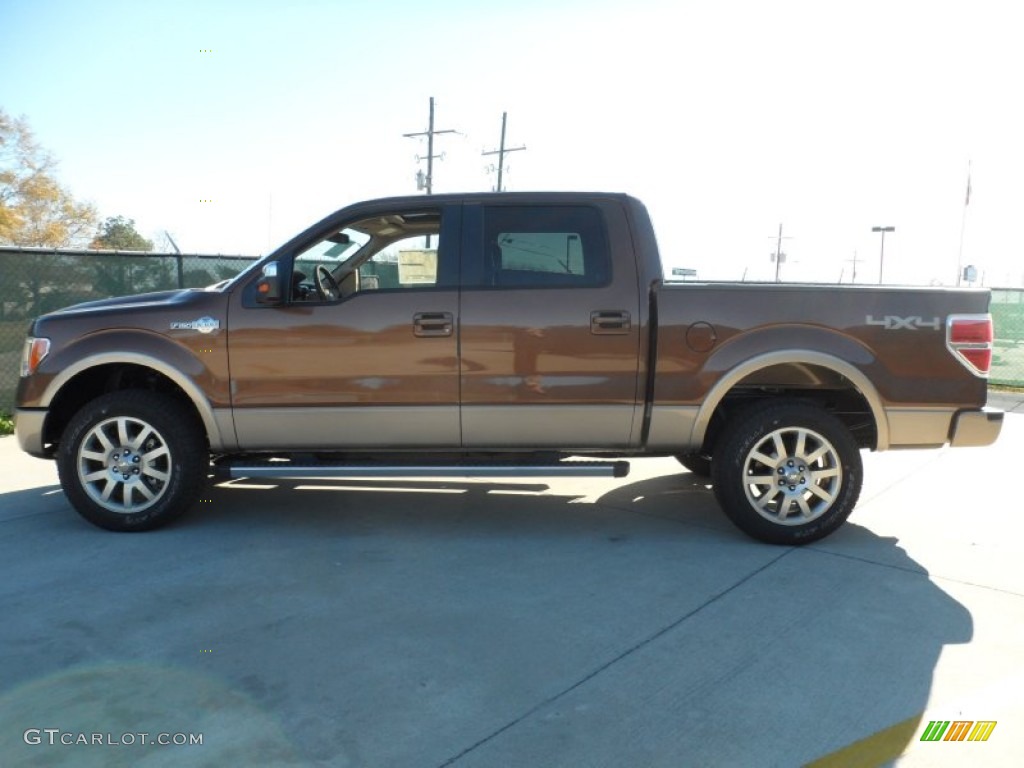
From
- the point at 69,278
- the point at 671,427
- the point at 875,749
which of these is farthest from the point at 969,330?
the point at 69,278

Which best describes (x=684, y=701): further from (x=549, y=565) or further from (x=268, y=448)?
(x=268, y=448)

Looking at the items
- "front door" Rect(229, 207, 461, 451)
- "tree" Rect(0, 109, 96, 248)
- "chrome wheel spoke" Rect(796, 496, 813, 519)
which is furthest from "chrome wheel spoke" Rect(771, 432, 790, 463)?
"tree" Rect(0, 109, 96, 248)

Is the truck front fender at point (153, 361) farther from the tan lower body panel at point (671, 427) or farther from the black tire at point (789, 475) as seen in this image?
the black tire at point (789, 475)

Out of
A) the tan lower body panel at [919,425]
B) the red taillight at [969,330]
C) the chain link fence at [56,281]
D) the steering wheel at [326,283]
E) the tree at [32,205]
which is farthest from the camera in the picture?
the tree at [32,205]

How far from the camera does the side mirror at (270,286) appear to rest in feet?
15.5

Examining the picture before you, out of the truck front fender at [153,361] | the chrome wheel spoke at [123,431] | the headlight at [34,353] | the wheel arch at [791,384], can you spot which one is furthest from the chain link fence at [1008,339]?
the headlight at [34,353]

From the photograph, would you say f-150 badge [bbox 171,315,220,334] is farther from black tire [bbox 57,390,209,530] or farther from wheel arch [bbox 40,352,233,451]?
black tire [bbox 57,390,209,530]

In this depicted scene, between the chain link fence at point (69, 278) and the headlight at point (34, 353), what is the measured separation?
14.2ft

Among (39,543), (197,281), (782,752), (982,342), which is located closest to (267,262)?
(39,543)

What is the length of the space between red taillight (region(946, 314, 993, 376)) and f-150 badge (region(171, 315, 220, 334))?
4.20 meters

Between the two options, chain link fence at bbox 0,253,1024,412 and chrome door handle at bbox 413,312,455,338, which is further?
chain link fence at bbox 0,253,1024,412

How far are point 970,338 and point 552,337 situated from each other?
91.9 inches

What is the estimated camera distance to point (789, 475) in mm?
4719

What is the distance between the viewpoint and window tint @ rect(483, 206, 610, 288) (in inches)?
188
